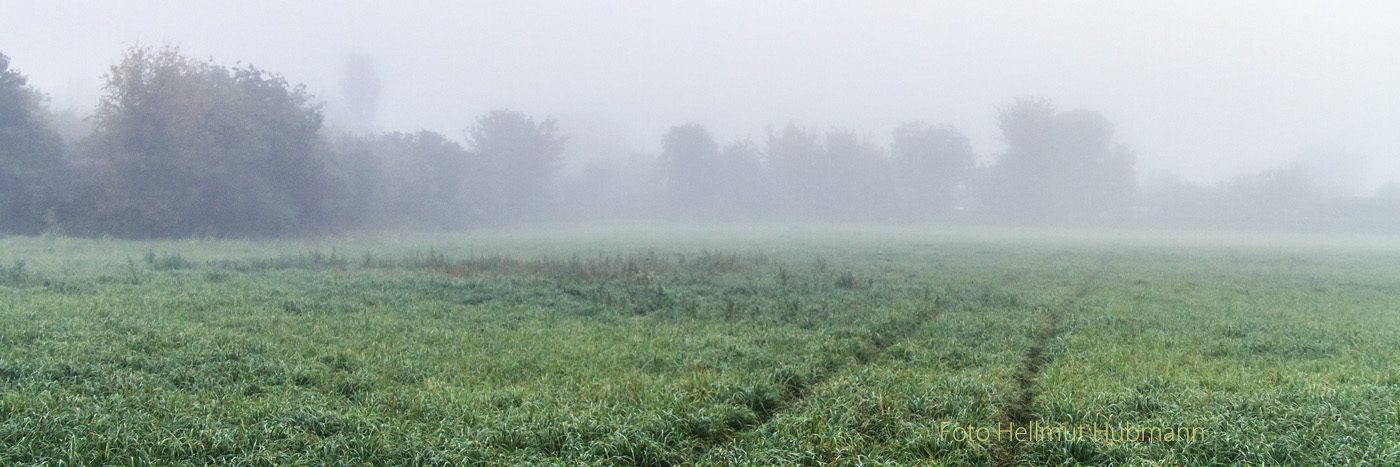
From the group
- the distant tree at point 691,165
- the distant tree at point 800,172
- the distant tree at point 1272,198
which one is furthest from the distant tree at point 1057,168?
the distant tree at point 691,165

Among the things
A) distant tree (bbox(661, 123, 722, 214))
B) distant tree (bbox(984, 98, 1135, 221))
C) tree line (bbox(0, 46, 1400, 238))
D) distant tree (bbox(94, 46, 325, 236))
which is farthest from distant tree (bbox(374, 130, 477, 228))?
distant tree (bbox(984, 98, 1135, 221))

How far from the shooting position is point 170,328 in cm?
1105

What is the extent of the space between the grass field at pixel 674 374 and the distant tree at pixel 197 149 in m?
24.6

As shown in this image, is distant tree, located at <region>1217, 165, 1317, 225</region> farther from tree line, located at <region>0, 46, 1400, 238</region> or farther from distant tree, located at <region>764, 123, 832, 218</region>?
distant tree, located at <region>764, 123, 832, 218</region>

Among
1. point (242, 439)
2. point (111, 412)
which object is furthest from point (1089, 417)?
point (111, 412)

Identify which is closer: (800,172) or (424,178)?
(424,178)

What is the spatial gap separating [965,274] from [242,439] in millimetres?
21660

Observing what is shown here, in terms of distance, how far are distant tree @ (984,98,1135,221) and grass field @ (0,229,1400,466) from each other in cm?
8319

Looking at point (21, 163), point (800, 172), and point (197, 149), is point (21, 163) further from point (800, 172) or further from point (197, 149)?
point (800, 172)

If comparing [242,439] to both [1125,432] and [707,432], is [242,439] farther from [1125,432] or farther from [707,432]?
[1125,432]

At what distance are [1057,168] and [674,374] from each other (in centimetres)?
10147

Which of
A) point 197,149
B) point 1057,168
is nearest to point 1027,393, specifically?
point 197,149

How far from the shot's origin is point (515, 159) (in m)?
86.1

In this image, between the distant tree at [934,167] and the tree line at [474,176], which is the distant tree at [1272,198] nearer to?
the tree line at [474,176]
